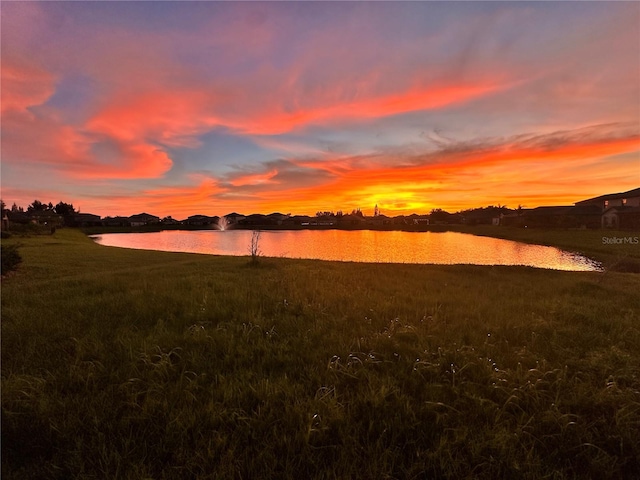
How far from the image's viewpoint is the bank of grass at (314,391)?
9.29 ft

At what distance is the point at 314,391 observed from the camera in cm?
382

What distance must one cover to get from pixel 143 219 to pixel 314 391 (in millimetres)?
137529

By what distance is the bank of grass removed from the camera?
283 centimetres

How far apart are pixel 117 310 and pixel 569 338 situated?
339 inches

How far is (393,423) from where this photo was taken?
3248 millimetres

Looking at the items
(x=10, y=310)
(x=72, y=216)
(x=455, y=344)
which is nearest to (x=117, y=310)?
(x=10, y=310)

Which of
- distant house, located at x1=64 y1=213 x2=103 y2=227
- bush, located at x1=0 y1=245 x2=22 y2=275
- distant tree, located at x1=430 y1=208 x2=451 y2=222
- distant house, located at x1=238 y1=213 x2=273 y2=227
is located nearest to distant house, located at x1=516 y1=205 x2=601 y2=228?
distant tree, located at x1=430 y1=208 x2=451 y2=222

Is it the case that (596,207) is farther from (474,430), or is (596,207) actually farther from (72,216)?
(72,216)

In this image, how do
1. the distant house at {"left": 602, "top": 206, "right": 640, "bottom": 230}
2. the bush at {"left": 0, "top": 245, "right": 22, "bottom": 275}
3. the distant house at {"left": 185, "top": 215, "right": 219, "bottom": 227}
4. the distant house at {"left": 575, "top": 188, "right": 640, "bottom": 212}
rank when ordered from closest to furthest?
1. the bush at {"left": 0, "top": 245, "right": 22, "bottom": 275}
2. the distant house at {"left": 602, "top": 206, "right": 640, "bottom": 230}
3. the distant house at {"left": 575, "top": 188, "right": 640, "bottom": 212}
4. the distant house at {"left": 185, "top": 215, "right": 219, "bottom": 227}

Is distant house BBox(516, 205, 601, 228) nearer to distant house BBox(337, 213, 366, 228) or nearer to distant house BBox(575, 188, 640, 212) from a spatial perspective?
distant house BBox(575, 188, 640, 212)

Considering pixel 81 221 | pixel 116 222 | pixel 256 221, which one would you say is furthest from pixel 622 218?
pixel 116 222

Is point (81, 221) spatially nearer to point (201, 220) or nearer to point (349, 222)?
point (201, 220)

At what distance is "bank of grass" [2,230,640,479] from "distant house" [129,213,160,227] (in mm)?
128281

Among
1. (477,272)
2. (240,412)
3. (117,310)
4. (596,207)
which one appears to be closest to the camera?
(240,412)
